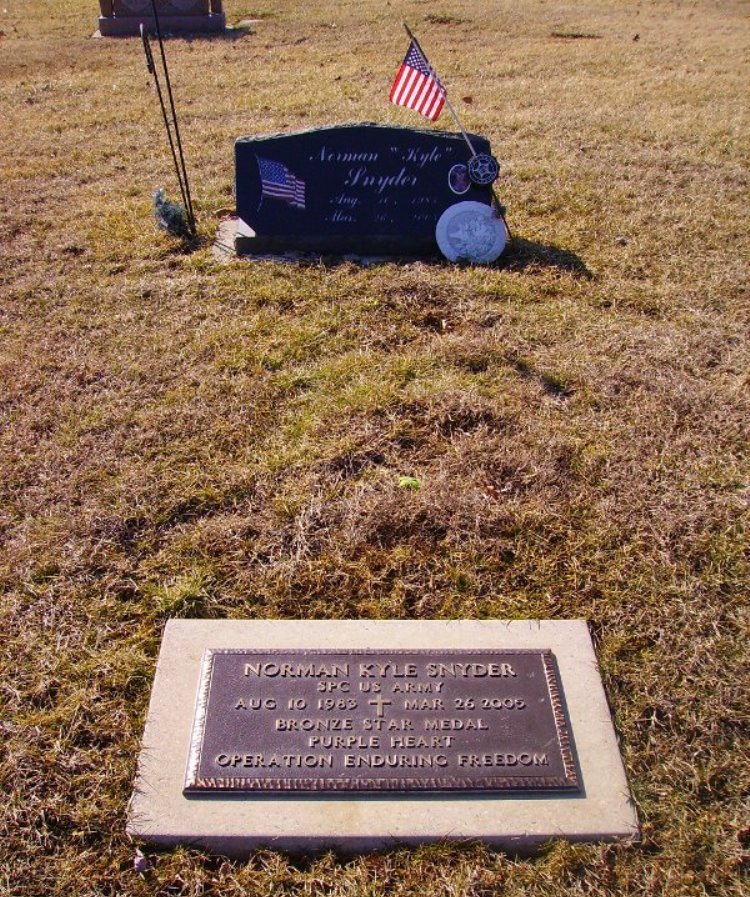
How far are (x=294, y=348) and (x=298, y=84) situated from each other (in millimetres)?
7045

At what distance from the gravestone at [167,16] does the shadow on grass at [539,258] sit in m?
10.2

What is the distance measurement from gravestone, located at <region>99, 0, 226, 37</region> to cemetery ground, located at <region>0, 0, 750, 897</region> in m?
7.51

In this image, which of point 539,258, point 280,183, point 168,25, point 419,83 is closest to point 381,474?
point 539,258

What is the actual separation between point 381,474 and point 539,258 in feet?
9.21

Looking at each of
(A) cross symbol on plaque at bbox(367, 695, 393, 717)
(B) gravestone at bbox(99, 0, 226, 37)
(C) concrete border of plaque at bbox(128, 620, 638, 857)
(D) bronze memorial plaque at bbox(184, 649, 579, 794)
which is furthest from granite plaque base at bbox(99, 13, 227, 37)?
(A) cross symbol on plaque at bbox(367, 695, 393, 717)

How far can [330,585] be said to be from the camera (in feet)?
10.4

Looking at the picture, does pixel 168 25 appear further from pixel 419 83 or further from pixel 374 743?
pixel 374 743

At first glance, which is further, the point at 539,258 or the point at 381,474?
the point at 539,258

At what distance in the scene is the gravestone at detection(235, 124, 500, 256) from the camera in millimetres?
5406

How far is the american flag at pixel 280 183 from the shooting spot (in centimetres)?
548

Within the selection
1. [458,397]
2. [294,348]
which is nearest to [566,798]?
[458,397]

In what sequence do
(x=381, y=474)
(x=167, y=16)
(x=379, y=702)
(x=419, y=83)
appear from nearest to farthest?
(x=379, y=702), (x=381, y=474), (x=419, y=83), (x=167, y=16)

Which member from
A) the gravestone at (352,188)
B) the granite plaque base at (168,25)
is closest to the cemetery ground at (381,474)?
the gravestone at (352,188)

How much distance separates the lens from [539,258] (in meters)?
5.64
